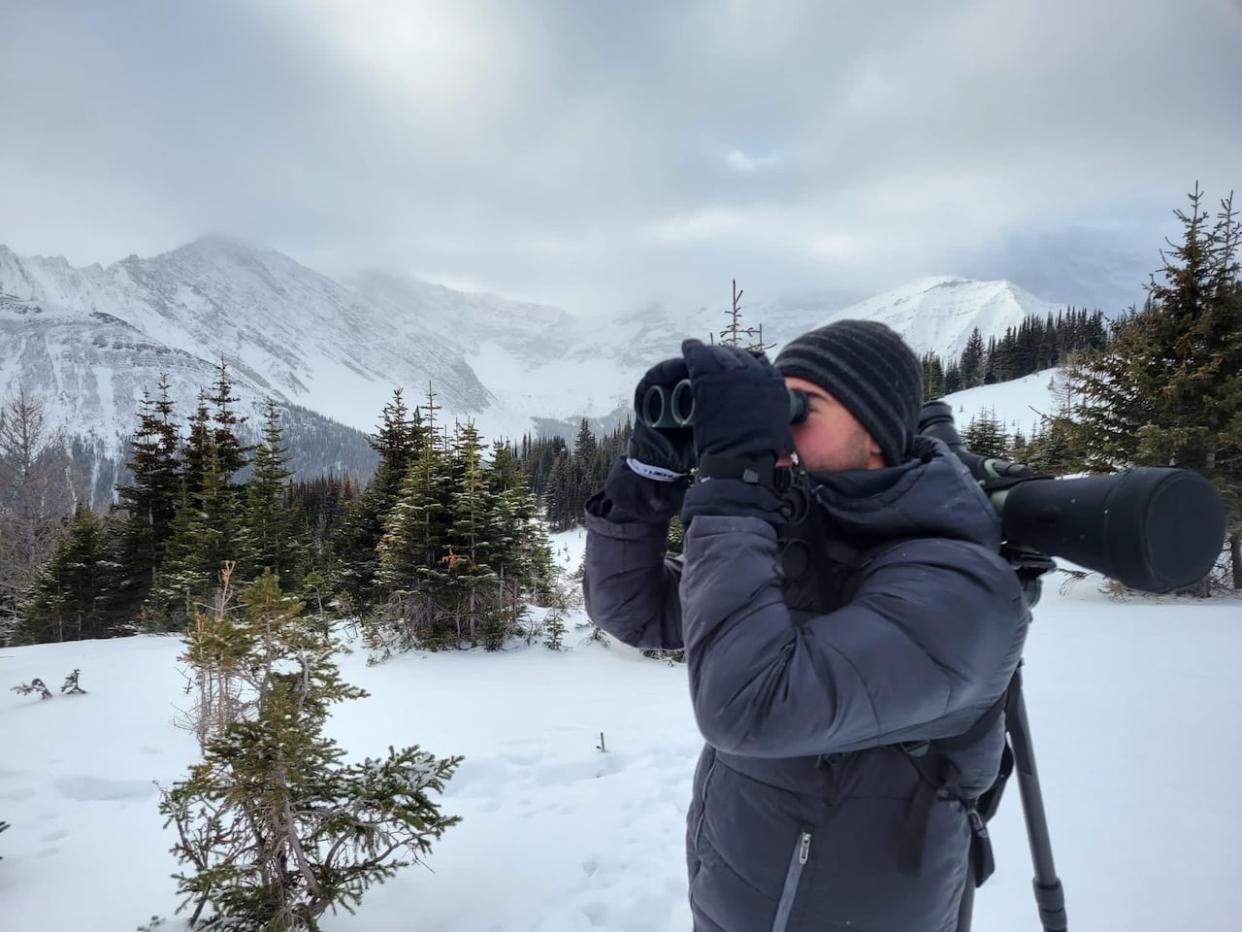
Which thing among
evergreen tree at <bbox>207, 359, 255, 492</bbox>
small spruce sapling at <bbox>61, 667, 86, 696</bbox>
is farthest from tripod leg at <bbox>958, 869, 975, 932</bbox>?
evergreen tree at <bbox>207, 359, 255, 492</bbox>

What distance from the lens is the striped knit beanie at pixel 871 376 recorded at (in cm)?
143

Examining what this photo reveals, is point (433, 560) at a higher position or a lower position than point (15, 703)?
higher

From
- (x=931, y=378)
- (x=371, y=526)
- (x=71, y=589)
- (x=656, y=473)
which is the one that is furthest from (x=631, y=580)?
(x=931, y=378)

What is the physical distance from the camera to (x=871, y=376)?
1.44m

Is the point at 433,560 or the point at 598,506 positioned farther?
the point at 433,560

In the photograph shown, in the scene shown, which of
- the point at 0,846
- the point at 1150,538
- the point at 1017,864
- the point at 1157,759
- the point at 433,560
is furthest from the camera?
the point at 433,560

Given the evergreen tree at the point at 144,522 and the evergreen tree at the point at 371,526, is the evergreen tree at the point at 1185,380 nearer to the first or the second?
the evergreen tree at the point at 371,526

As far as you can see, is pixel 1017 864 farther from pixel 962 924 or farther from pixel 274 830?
pixel 274 830

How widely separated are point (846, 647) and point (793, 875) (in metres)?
0.59

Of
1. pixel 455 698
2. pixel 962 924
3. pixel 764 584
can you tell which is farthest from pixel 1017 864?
pixel 455 698

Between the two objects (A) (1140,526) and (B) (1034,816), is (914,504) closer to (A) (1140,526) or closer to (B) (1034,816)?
(A) (1140,526)

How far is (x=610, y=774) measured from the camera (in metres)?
5.90

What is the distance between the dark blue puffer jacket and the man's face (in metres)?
0.08

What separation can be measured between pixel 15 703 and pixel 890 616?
43.5 ft
